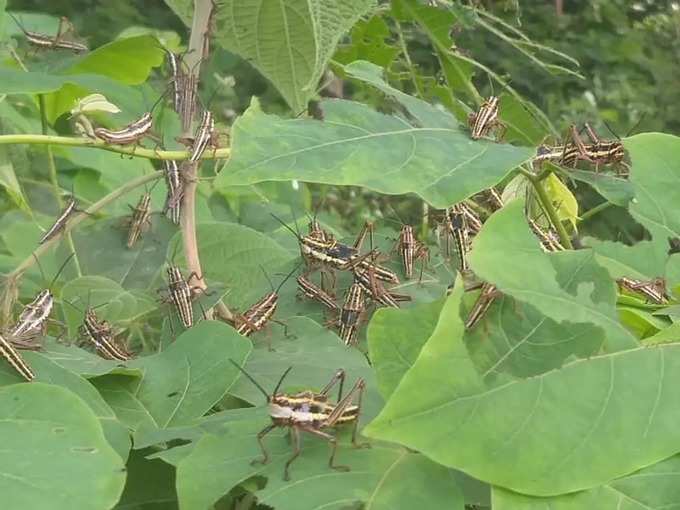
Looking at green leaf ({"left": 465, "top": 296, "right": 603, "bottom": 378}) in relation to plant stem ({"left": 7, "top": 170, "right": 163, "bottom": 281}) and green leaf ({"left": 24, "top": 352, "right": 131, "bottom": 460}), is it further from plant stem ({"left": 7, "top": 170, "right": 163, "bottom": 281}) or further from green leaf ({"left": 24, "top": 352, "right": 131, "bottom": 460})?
plant stem ({"left": 7, "top": 170, "right": 163, "bottom": 281})

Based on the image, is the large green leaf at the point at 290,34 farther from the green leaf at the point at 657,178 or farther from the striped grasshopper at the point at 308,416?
the striped grasshopper at the point at 308,416

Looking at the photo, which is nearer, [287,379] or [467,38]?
[287,379]

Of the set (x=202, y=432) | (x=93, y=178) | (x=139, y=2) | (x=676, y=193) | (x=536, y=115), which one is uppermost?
(x=676, y=193)

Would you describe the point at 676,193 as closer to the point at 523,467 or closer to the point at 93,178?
the point at 523,467

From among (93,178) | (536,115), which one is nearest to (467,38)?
(93,178)

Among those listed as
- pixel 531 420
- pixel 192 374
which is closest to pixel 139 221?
pixel 192 374

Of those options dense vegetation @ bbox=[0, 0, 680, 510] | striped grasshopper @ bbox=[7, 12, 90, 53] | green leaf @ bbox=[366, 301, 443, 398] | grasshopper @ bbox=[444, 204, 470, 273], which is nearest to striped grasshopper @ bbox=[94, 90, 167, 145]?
dense vegetation @ bbox=[0, 0, 680, 510]

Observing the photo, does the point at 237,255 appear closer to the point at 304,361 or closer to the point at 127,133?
the point at 127,133
